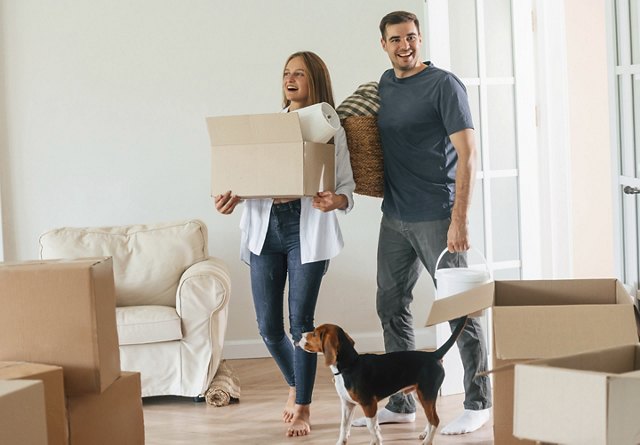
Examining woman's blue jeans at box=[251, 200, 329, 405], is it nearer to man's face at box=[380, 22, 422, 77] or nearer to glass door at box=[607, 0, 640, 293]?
man's face at box=[380, 22, 422, 77]

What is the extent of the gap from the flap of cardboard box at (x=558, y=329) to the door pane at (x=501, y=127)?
7.74ft

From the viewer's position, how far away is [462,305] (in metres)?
2.41

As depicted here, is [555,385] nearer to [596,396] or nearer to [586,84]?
[596,396]

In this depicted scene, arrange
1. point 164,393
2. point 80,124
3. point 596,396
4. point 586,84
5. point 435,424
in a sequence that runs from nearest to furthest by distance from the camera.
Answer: point 596,396 → point 435,424 → point 164,393 → point 80,124 → point 586,84

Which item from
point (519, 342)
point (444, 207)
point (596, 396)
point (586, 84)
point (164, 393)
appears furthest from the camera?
point (586, 84)

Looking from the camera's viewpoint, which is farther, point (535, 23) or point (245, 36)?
point (245, 36)

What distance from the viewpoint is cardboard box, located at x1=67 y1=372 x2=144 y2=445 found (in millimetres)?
2486

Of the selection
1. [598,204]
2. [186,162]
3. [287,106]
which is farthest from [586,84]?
[287,106]

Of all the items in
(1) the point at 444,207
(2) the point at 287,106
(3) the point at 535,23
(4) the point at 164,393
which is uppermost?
(3) the point at 535,23

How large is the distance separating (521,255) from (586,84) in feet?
6.03

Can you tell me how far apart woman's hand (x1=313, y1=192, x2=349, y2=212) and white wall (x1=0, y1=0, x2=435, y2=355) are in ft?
6.49

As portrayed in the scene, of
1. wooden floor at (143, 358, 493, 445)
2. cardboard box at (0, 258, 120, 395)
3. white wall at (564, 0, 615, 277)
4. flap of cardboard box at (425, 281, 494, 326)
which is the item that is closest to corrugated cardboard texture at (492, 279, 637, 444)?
flap of cardboard box at (425, 281, 494, 326)

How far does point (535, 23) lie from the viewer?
14.5 ft

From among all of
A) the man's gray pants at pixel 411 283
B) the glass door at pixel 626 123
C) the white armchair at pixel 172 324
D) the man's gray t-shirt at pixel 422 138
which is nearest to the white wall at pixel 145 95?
the white armchair at pixel 172 324
